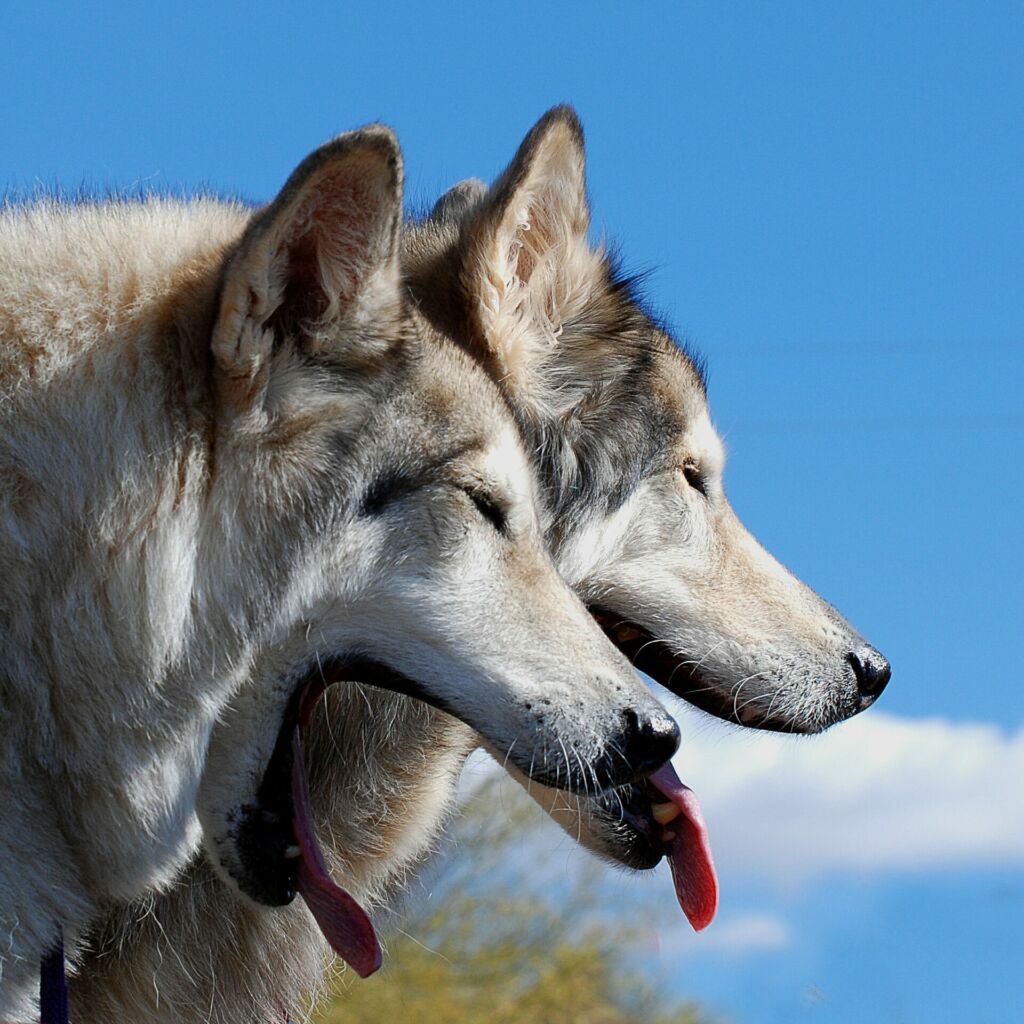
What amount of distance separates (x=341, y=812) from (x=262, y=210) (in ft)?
6.10

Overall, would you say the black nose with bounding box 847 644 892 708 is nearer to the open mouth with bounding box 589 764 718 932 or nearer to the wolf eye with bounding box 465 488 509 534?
the open mouth with bounding box 589 764 718 932

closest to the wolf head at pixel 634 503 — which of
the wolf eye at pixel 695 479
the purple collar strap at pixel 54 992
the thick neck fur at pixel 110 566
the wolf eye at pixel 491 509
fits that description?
the wolf eye at pixel 695 479

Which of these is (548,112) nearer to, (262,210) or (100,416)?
(262,210)

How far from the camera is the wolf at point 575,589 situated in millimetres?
3844

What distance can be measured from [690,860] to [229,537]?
5.93ft

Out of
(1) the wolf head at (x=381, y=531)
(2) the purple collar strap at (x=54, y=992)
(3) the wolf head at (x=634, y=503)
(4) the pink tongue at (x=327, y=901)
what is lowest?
(2) the purple collar strap at (x=54, y=992)

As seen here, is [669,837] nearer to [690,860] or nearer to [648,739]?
[690,860]

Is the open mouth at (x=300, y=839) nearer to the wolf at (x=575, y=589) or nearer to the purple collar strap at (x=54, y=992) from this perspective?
the purple collar strap at (x=54, y=992)

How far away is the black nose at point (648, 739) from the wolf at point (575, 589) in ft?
2.60

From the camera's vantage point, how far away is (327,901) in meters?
3.38

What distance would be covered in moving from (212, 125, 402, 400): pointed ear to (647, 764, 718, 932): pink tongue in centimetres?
168

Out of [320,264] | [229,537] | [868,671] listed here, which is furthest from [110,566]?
[868,671]

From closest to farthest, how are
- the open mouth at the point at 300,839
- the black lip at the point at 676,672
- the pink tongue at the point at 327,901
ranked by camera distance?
1. the open mouth at the point at 300,839
2. the pink tongue at the point at 327,901
3. the black lip at the point at 676,672

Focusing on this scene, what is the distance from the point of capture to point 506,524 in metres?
3.22
